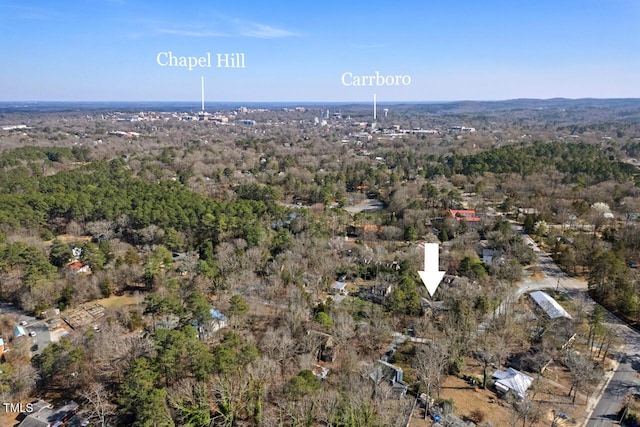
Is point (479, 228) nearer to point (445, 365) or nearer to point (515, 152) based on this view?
point (445, 365)

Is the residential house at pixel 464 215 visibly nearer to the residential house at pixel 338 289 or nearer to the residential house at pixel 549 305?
the residential house at pixel 549 305

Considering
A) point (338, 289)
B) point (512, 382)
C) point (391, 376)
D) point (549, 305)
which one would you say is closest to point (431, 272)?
point (338, 289)

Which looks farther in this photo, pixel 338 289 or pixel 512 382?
pixel 338 289

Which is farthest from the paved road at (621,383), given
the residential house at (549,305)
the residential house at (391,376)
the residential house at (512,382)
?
the residential house at (391,376)

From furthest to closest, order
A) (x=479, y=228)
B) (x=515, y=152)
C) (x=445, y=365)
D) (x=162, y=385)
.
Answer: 1. (x=515, y=152)
2. (x=479, y=228)
3. (x=445, y=365)
4. (x=162, y=385)

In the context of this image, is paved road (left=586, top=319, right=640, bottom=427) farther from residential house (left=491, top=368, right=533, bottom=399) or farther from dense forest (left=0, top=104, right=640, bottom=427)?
residential house (left=491, top=368, right=533, bottom=399)

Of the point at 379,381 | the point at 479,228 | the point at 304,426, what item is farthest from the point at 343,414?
the point at 479,228

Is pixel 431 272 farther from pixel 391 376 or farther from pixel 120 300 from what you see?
pixel 120 300

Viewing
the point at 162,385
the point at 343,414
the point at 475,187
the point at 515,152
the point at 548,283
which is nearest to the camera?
the point at 343,414
